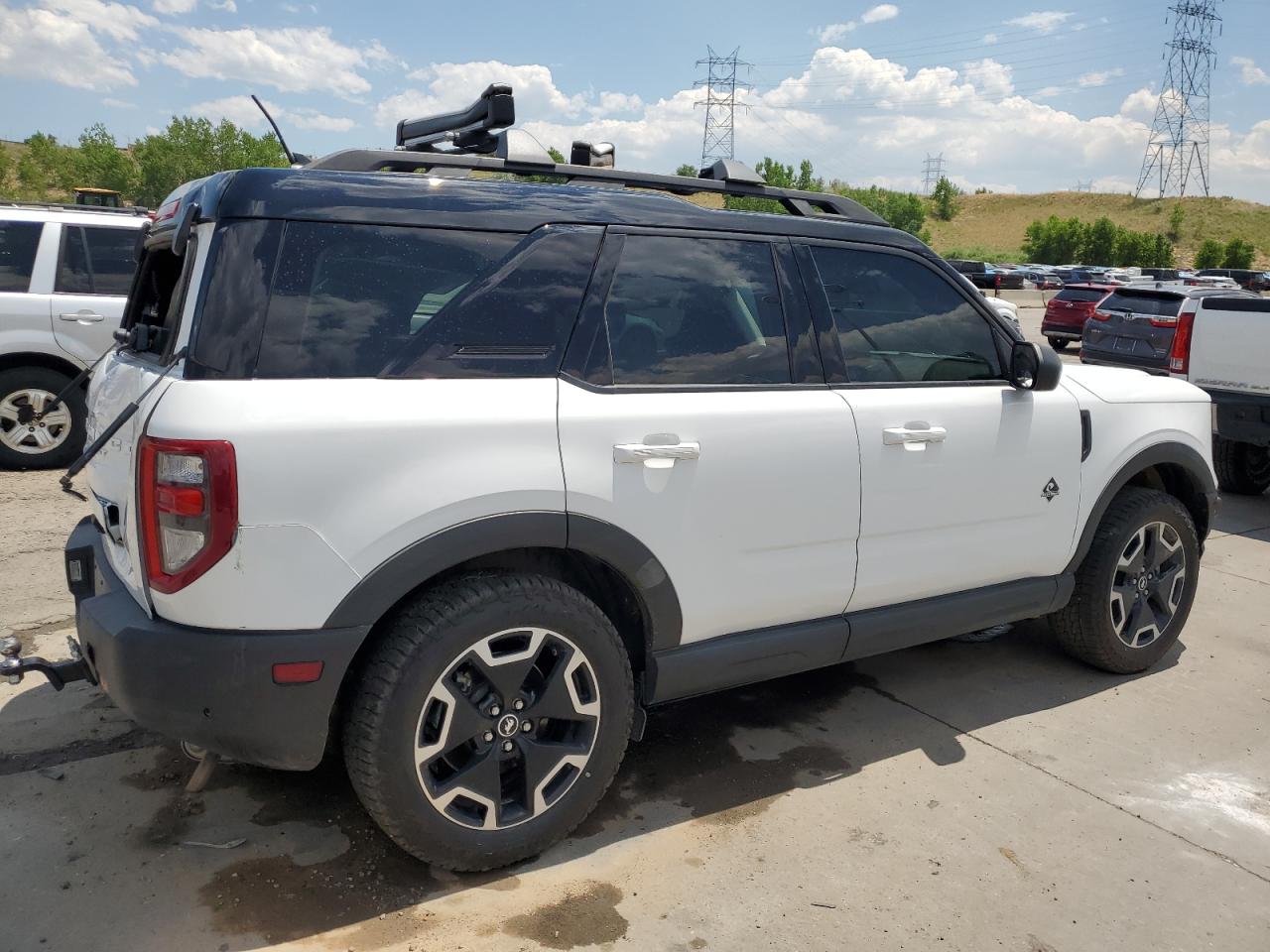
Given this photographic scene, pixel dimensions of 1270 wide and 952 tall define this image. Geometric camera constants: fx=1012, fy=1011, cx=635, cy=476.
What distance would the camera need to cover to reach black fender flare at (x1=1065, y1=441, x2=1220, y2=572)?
420cm

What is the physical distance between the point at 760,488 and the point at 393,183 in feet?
4.58

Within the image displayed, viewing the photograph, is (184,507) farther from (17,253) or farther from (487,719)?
(17,253)

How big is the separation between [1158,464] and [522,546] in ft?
10.7

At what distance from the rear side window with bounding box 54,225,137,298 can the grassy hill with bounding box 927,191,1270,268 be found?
94.2m

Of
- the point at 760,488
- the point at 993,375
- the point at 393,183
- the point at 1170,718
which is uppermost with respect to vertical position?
the point at 393,183

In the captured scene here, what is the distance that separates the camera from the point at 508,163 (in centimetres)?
333

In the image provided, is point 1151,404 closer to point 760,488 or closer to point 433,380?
point 760,488

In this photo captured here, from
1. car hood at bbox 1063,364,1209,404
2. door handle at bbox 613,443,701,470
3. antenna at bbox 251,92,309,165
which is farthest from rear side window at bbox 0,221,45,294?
car hood at bbox 1063,364,1209,404

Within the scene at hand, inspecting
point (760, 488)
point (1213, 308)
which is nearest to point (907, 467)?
point (760, 488)

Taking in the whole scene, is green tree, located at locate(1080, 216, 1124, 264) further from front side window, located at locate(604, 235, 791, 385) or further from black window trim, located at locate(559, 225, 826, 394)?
front side window, located at locate(604, 235, 791, 385)

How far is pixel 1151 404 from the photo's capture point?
172 inches

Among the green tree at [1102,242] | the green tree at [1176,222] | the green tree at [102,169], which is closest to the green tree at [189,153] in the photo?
the green tree at [102,169]

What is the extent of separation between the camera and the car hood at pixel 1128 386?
13.9 feet

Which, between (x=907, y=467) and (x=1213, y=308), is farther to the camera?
(x=1213, y=308)
